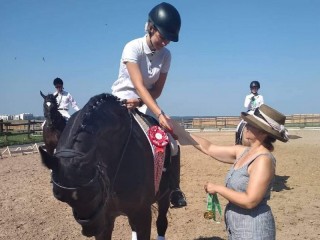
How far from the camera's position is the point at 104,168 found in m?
2.66

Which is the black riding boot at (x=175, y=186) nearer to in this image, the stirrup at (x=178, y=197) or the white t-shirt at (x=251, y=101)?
the stirrup at (x=178, y=197)

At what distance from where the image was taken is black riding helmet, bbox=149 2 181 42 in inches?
136

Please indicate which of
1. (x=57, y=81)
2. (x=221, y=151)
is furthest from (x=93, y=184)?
(x=57, y=81)

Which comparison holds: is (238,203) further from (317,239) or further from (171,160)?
(317,239)

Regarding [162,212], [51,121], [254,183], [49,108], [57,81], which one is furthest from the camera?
[57,81]

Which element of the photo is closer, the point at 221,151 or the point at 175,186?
the point at 221,151

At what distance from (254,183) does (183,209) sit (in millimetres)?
4501

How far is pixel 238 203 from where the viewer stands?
3.00m

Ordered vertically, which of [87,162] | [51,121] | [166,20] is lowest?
[51,121]

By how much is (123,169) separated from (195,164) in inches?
404

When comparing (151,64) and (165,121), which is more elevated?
(151,64)

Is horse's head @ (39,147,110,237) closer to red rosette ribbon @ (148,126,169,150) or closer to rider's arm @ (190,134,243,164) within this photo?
red rosette ribbon @ (148,126,169,150)

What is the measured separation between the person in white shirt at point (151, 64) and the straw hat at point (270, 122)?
80 cm

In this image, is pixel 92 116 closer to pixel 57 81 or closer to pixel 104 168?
pixel 104 168
